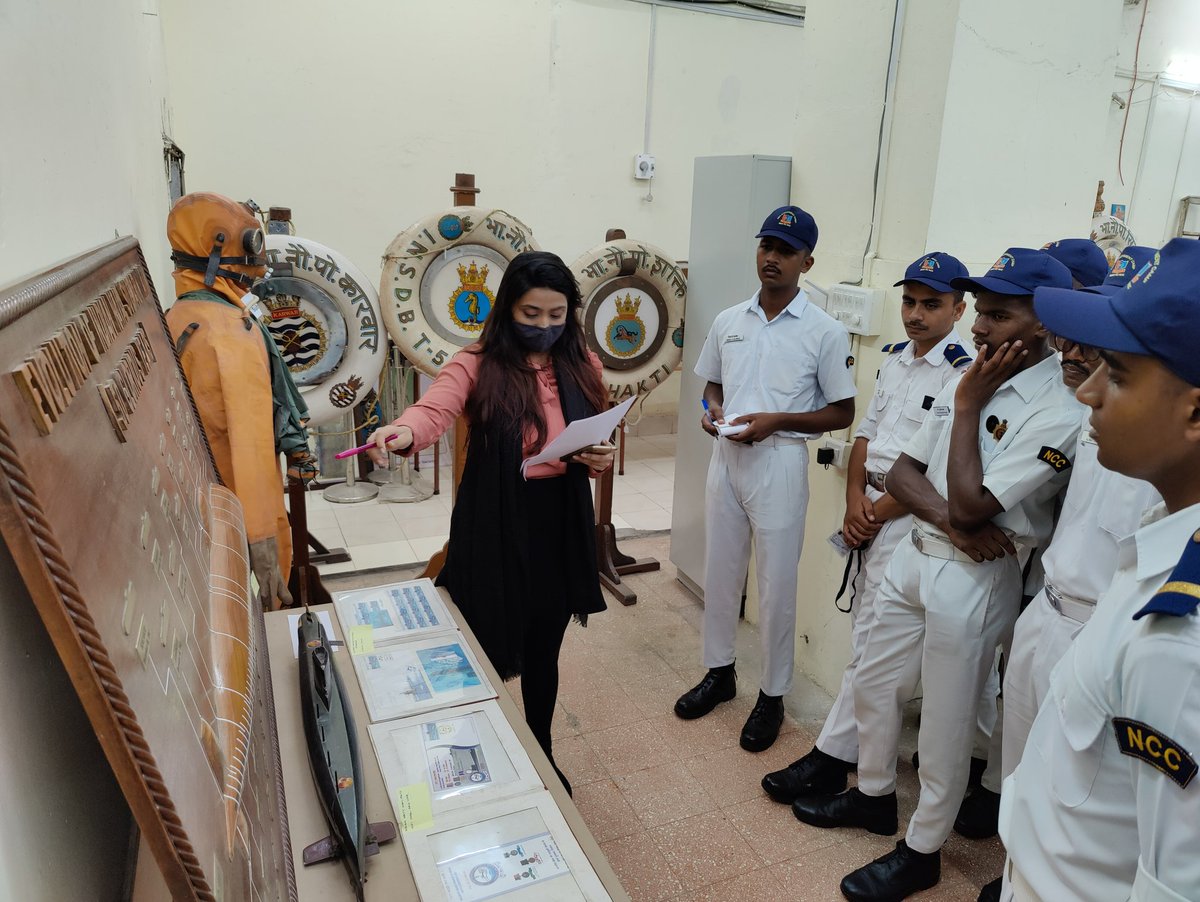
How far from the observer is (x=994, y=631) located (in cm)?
199

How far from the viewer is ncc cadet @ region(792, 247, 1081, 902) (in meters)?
1.83

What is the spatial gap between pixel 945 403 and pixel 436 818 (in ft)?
5.12

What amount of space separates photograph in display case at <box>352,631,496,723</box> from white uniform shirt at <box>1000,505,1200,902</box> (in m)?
0.90

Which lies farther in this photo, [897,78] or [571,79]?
[571,79]

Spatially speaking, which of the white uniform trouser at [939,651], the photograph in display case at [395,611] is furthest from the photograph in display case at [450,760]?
the white uniform trouser at [939,651]

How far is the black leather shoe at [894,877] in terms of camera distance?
2039mm

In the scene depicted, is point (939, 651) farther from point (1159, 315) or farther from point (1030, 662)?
point (1159, 315)

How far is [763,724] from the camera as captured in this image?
2.70 metres

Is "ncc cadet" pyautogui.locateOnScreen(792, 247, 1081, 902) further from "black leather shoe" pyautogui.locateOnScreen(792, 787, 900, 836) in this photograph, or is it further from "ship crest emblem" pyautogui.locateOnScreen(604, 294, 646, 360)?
"ship crest emblem" pyautogui.locateOnScreen(604, 294, 646, 360)

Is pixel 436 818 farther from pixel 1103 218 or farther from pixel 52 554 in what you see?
pixel 1103 218

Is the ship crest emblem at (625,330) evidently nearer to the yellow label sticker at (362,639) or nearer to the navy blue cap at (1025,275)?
the navy blue cap at (1025,275)

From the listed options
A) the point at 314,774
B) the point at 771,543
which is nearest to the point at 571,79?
the point at 771,543

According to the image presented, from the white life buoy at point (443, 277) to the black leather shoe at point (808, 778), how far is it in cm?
205

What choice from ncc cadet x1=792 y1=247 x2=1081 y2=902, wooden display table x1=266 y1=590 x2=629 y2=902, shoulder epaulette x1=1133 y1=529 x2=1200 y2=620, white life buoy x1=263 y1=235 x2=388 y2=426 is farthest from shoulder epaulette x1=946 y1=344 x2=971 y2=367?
white life buoy x1=263 y1=235 x2=388 y2=426
